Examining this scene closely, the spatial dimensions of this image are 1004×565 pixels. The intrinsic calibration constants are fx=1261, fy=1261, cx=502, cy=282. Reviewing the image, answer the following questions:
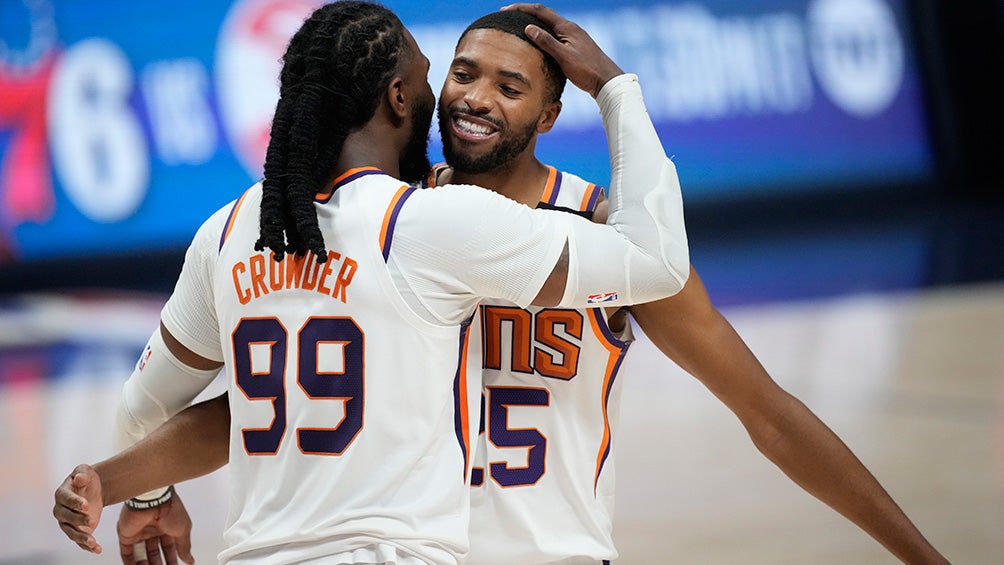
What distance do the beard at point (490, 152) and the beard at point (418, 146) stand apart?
116 millimetres

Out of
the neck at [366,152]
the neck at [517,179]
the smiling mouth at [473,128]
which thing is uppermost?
the smiling mouth at [473,128]

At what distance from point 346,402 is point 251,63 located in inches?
343

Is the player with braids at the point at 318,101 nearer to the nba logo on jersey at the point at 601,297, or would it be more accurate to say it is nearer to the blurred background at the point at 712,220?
the nba logo on jersey at the point at 601,297

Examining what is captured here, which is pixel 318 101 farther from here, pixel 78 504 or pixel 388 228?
pixel 78 504

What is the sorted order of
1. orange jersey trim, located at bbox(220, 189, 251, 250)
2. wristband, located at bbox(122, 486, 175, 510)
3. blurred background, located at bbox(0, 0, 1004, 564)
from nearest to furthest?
orange jersey trim, located at bbox(220, 189, 251, 250)
wristband, located at bbox(122, 486, 175, 510)
blurred background, located at bbox(0, 0, 1004, 564)

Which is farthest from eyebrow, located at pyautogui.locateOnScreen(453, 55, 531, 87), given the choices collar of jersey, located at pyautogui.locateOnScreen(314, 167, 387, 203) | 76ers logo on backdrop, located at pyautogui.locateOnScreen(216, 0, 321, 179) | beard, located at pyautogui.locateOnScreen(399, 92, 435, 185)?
76ers logo on backdrop, located at pyautogui.locateOnScreen(216, 0, 321, 179)

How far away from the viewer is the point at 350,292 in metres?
2.41

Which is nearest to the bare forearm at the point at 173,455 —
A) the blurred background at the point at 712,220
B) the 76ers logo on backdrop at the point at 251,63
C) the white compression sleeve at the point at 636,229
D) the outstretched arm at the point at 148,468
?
the outstretched arm at the point at 148,468

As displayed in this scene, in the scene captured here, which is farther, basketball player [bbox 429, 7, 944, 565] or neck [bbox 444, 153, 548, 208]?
neck [bbox 444, 153, 548, 208]

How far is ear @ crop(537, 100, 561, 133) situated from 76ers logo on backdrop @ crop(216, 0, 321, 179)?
783 cm

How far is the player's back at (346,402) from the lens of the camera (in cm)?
239

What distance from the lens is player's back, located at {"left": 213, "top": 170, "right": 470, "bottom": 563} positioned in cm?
239

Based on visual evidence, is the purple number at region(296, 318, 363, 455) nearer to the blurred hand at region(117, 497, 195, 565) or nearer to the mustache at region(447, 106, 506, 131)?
the mustache at region(447, 106, 506, 131)

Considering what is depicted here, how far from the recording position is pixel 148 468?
9.09ft
